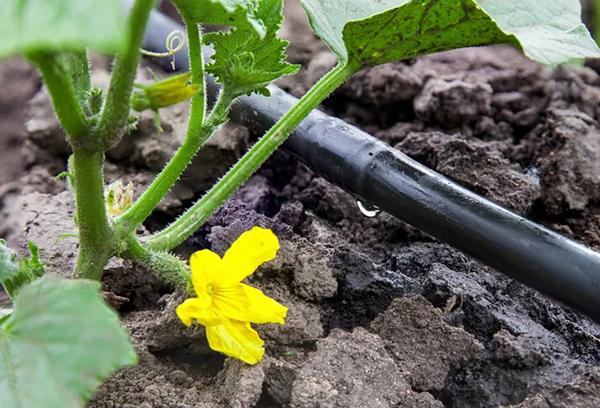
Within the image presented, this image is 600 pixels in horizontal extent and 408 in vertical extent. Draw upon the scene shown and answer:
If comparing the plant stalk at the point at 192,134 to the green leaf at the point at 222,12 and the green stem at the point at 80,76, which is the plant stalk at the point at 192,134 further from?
the green stem at the point at 80,76

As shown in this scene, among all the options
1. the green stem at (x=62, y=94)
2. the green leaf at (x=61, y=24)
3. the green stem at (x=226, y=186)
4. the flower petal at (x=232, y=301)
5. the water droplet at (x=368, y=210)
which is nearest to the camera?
the green leaf at (x=61, y=24)

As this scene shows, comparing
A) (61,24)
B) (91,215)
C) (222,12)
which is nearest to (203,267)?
(91,215)

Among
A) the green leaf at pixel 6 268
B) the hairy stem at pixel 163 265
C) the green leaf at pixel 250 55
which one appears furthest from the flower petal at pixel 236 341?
the green leaf at pixel 250 55

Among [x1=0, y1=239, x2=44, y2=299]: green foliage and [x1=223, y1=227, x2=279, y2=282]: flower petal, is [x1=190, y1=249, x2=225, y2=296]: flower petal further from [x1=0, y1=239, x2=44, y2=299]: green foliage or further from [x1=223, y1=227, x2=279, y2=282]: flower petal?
[x1=0, y1=239, x2=44, y2=299]: green foliage

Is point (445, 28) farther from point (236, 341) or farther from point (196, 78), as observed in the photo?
point (236, 341)

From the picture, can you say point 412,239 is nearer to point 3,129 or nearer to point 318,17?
point 318,17

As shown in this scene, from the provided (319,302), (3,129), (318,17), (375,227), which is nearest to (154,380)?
(319,302)
